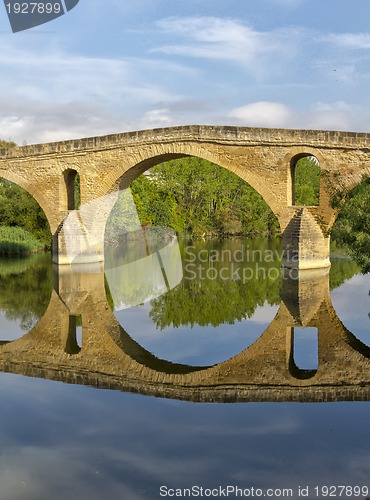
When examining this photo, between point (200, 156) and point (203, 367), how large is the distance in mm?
11329

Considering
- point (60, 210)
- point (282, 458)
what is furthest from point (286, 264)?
point (282, 458)

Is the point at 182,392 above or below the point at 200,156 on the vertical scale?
below

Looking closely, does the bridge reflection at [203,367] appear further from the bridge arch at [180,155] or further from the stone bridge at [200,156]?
the bridge arch at [180,155]

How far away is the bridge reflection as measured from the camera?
20.0ft

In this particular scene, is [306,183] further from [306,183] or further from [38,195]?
[38,195]

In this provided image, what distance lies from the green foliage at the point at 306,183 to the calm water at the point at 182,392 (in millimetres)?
29530

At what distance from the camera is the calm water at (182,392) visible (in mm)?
4156

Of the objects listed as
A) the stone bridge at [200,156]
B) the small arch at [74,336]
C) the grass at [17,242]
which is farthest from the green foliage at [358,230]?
the grass at [17,242]

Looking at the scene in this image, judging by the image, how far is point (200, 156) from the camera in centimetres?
1748

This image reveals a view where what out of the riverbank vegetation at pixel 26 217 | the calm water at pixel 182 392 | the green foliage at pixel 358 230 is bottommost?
the calm water at pixel 182 392

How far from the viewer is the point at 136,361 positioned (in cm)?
732

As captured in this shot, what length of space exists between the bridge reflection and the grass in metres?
13.9

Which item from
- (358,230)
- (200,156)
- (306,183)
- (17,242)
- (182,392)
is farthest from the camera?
(306,183)

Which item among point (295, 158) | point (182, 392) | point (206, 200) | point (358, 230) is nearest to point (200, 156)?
point (295, 158)
